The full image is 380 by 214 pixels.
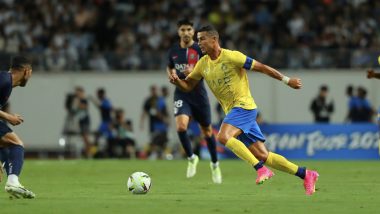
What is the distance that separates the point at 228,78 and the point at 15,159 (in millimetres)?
3161

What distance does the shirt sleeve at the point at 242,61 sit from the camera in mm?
13297

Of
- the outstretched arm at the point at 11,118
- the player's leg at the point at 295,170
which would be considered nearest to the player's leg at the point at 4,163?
the outstretched arm at the point at 11,118

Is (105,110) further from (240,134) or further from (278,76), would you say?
(278,76)

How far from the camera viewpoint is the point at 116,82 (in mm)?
31531

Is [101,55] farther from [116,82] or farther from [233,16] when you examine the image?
[233,16]

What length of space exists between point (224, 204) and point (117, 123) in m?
16.5

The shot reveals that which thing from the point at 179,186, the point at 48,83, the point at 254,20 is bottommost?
the point at 179,186

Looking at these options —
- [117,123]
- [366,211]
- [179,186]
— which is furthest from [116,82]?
[366,211]

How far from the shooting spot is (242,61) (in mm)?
13375

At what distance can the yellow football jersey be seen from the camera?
13602mm

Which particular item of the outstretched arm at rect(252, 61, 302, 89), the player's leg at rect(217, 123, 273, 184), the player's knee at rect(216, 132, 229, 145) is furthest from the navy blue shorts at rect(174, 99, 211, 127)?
the outstretched arm at rect(252, 61, 302, 89)

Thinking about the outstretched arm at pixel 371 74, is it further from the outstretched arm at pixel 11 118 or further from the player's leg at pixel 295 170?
the outstretched arm at pixel 11 118

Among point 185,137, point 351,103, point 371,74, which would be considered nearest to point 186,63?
point 185,137

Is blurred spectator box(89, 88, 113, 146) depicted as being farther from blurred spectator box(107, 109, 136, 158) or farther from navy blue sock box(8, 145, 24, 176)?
navy blue sock box(8, 145, 24, 176)
